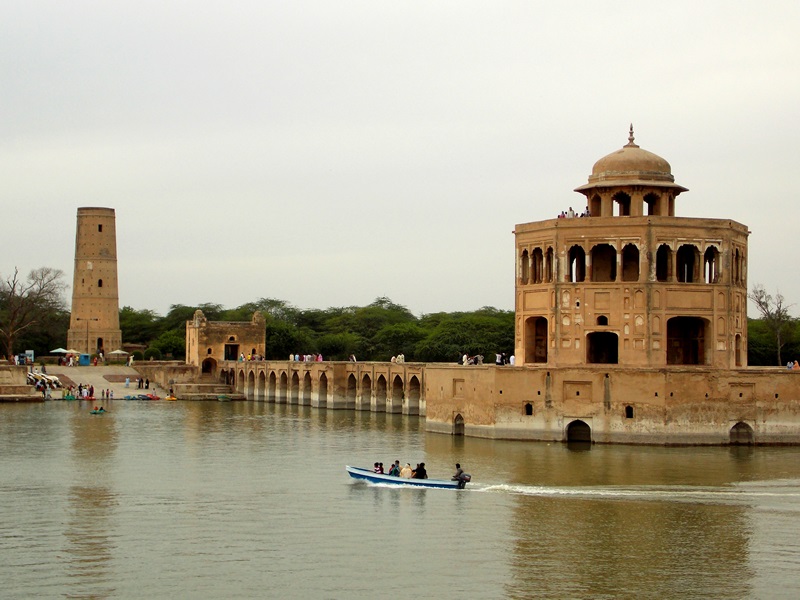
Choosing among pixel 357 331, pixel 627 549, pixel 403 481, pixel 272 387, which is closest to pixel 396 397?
pixel 272 387

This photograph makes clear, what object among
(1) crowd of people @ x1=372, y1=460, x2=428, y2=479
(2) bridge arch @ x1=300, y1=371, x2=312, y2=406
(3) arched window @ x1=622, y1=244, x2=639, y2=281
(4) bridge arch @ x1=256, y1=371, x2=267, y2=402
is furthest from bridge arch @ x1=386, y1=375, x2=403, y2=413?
(1) crowd of people @ x1=372, y1=460, x2=428, y2=479

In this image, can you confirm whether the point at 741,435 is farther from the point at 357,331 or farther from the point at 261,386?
the point at 357,331

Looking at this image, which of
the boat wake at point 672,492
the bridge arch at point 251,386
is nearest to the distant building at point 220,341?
the bridge arch at point 251,386

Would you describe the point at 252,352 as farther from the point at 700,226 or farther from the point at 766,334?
the point at 700,226

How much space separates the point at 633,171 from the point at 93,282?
4535 cm

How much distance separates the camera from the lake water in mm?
17328

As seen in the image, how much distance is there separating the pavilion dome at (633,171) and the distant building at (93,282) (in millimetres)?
43759

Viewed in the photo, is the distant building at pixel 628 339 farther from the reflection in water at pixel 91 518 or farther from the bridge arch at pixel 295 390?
the bridge arch at pixel 295 390

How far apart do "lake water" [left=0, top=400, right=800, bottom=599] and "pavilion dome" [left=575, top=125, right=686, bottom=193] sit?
870 cm

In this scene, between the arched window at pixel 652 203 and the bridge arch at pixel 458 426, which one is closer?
the bridge arch at pixel 458 426

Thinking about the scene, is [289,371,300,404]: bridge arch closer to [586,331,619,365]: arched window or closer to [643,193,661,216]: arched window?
[586,331,619,365]: arched window

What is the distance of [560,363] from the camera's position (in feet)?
118

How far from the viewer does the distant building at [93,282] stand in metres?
74.9

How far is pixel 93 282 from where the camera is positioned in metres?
74.9
